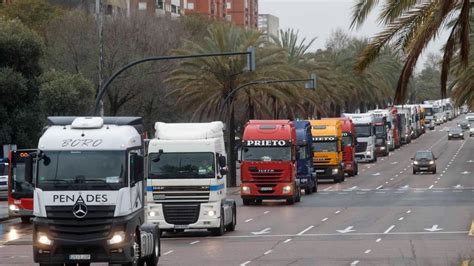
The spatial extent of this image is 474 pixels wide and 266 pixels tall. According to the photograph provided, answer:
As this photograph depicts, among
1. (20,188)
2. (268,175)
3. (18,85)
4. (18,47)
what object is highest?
(18,47)

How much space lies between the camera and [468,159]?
100 meters

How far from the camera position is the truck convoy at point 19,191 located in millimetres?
46469

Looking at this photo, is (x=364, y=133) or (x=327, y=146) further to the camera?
(x=364, y=133)

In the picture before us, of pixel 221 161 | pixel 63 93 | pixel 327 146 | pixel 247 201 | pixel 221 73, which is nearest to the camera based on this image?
pixel 221 161

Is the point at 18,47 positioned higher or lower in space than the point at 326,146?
higher

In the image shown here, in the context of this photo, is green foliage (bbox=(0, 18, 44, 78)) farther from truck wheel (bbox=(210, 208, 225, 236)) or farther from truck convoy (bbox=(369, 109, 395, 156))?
truck convoy (bbox=(369, 109, 395, 156))

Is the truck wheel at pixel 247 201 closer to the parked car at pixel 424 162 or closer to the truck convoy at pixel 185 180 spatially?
the truck convoy at pixel 185 180

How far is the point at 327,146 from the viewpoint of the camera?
2781 inches

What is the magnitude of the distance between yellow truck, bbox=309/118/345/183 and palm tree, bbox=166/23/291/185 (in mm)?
3478

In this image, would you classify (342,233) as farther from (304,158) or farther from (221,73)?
(221,73)

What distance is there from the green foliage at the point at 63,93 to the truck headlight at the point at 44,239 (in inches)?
1763

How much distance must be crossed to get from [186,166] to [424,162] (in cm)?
4862

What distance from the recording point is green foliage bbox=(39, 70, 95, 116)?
68.5 meters

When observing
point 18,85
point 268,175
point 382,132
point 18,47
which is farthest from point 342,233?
point 382,132
